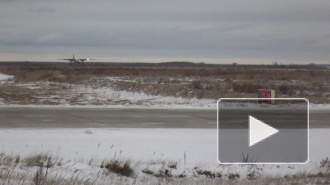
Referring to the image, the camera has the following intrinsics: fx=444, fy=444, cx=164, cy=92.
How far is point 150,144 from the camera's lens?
12750mm

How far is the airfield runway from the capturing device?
15820 mm

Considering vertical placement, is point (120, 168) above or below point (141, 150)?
below

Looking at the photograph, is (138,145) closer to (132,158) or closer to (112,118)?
(132,158)

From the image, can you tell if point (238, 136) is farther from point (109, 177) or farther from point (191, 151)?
point (109, 177)

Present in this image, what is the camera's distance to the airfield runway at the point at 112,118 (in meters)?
15.8

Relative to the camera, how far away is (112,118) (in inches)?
704

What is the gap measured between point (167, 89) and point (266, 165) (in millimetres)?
20625
